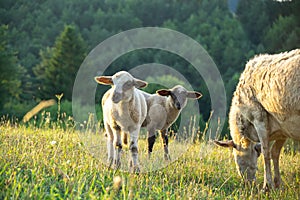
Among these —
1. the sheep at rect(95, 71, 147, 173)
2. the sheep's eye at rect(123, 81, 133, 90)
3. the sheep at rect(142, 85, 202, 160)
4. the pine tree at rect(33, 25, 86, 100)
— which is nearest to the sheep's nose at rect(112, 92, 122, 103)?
the sheep at rect(95, 71, 147, 173)

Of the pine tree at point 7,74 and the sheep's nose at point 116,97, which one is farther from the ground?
the pine tree at point 7,74

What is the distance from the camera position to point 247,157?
297 inches

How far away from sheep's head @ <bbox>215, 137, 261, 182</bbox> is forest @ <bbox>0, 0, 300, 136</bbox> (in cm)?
1769

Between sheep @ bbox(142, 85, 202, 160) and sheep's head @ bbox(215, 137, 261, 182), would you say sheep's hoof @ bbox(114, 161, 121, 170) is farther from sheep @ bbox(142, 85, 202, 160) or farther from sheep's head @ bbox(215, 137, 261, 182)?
sheep's head @ bbox(215, 137, 261, 182)

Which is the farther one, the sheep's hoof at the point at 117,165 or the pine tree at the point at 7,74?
the pine tree at the point at 7,74

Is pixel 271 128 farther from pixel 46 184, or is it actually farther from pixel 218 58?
pixel 218 58

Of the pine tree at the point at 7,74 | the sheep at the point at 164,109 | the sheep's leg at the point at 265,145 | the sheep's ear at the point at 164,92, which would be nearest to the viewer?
the sheep's leg at the point at 265,145

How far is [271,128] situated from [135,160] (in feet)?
6.79

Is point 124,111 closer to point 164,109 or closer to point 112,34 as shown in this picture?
point 164,109

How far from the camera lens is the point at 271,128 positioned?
6.84m

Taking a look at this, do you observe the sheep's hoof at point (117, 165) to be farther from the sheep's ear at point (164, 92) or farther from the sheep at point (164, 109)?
the sheep's ear at point (164, 92)

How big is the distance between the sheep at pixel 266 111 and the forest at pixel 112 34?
17.8 meters

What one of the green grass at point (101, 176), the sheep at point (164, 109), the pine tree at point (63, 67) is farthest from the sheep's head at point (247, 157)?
the pine tree at point (63, 67)

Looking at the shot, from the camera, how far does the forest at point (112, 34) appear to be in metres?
32.9
